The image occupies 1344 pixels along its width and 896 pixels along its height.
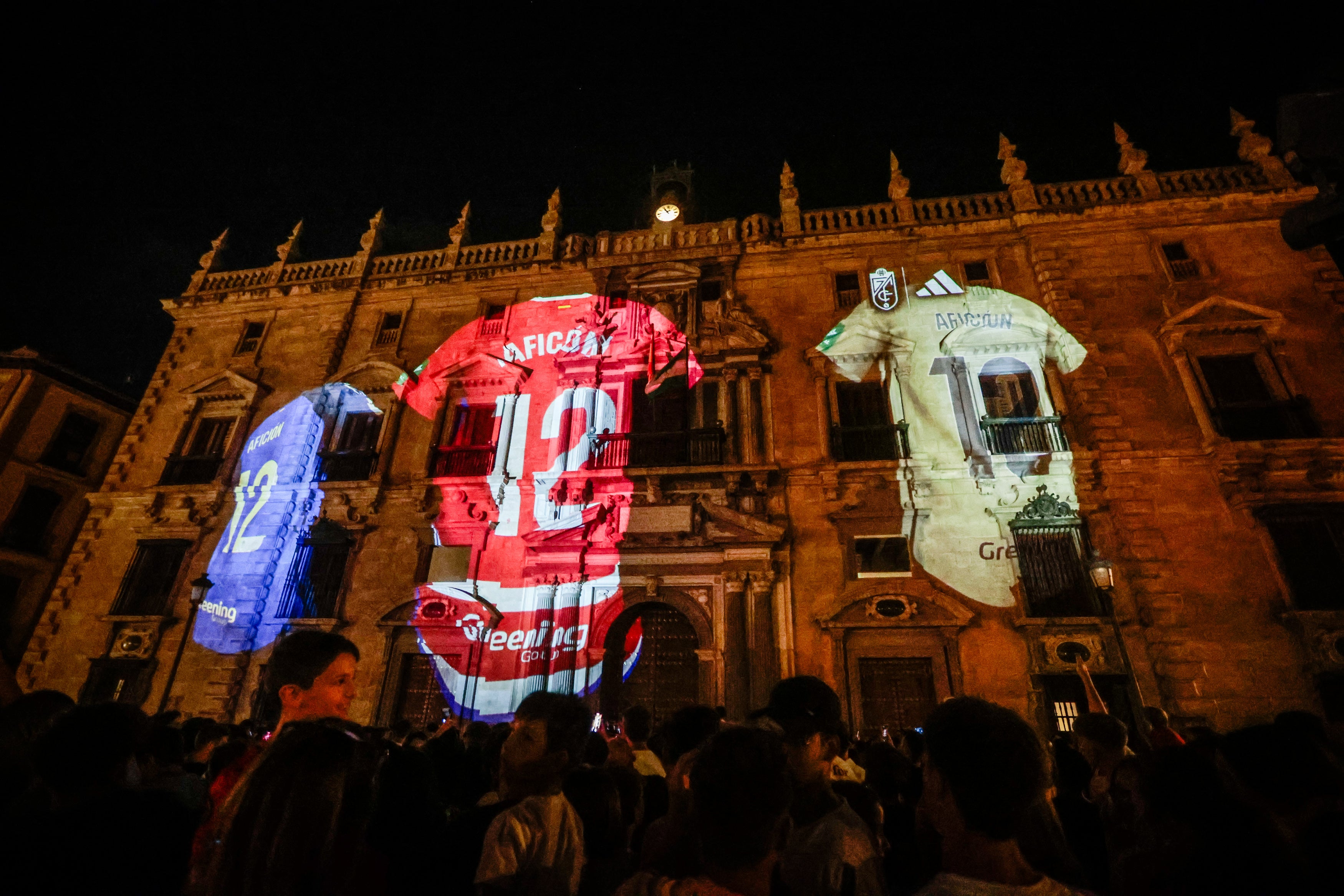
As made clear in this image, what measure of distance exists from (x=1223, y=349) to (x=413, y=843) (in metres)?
17.8

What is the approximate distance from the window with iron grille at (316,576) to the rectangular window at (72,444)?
507 inches

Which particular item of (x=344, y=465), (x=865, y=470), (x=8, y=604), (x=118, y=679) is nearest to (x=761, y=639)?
(x=865, y=470)

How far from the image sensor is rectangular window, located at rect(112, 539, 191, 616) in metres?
15.1

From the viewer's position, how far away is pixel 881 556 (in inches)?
509

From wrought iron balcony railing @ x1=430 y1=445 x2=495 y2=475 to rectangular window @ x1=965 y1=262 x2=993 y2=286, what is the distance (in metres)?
13.0

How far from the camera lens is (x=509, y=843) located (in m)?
2.46

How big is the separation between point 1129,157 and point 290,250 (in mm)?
24996

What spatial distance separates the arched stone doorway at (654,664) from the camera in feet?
42.1

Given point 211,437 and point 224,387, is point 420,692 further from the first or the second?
point 224,387

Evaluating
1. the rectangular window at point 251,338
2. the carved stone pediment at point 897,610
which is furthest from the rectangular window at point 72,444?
the carved stone pediment at point 897,610

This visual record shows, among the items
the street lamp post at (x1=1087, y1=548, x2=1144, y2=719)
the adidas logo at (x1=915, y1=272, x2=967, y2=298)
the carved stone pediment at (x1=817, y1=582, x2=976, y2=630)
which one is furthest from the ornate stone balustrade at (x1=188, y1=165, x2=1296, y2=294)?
the carved stone pediment at (x1=817, y1=582, x2=976, y2=630)

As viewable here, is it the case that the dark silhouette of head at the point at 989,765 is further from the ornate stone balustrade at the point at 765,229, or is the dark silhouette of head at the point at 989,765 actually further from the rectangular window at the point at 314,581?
the ornate stone balustrade at the point at 765,229

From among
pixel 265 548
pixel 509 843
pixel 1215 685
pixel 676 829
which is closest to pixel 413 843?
pixel 509 843

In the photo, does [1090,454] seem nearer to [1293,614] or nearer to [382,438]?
[1293,614]
